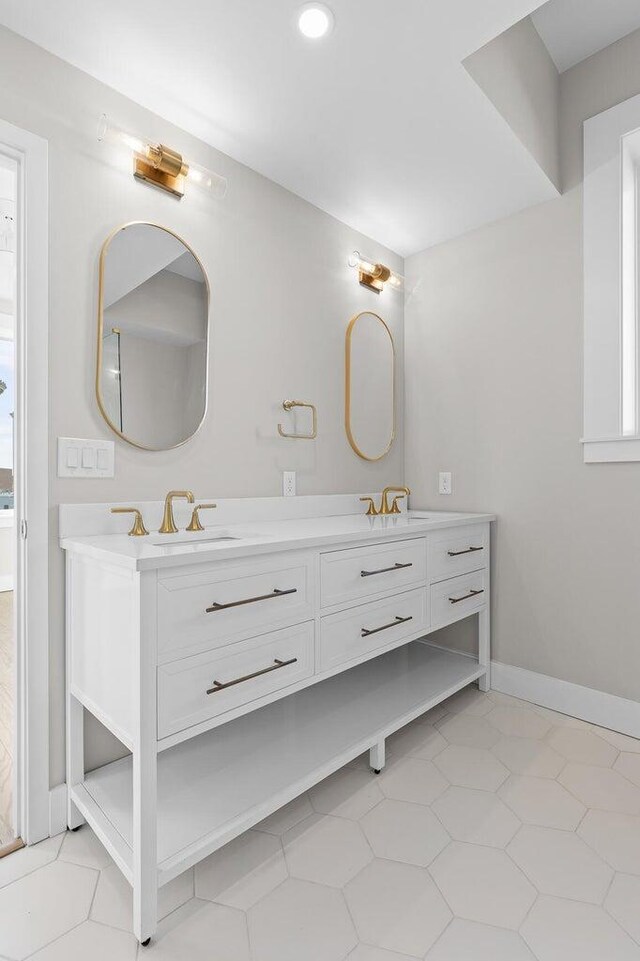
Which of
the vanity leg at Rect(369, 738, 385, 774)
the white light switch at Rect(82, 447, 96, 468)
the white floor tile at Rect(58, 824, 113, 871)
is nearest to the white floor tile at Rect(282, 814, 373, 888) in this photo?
the vanity leg at Rect(369, 738, 385, 774)

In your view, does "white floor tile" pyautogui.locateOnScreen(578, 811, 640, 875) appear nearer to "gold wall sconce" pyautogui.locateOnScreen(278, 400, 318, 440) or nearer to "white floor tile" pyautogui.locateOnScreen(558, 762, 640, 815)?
"white floor tile" pyautogui.locateOnScreen(558, 762, 640, 815)

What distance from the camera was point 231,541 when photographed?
138cm

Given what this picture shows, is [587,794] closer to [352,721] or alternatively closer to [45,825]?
[352,721]

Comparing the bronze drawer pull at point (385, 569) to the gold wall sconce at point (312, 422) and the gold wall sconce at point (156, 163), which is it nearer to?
the gold wall sconce at point (312, 422)

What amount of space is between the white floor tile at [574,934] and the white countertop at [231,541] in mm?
1008

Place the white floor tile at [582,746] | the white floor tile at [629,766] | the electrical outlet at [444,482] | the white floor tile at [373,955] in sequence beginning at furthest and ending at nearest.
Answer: the electrical outlet at [444,482]
the white floor tile at [582,746]
the white floor tile at [629,766]
the white floor tile at [373,955]

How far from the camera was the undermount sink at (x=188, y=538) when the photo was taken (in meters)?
1.47

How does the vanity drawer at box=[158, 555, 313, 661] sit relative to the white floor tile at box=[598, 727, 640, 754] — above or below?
above

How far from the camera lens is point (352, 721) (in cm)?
178

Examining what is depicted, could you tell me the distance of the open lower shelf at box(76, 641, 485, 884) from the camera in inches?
49.4

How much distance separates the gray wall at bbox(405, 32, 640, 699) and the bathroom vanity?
1.60 ft

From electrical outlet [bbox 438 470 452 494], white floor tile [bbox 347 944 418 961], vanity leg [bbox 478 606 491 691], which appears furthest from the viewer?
electrical outlet [bbox 438 470 452 494]

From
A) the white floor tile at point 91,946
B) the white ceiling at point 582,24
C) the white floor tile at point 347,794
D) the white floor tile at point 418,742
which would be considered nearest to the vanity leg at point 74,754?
the white floor tile at point 91,946

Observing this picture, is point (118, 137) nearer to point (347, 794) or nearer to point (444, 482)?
point (444, 482)
